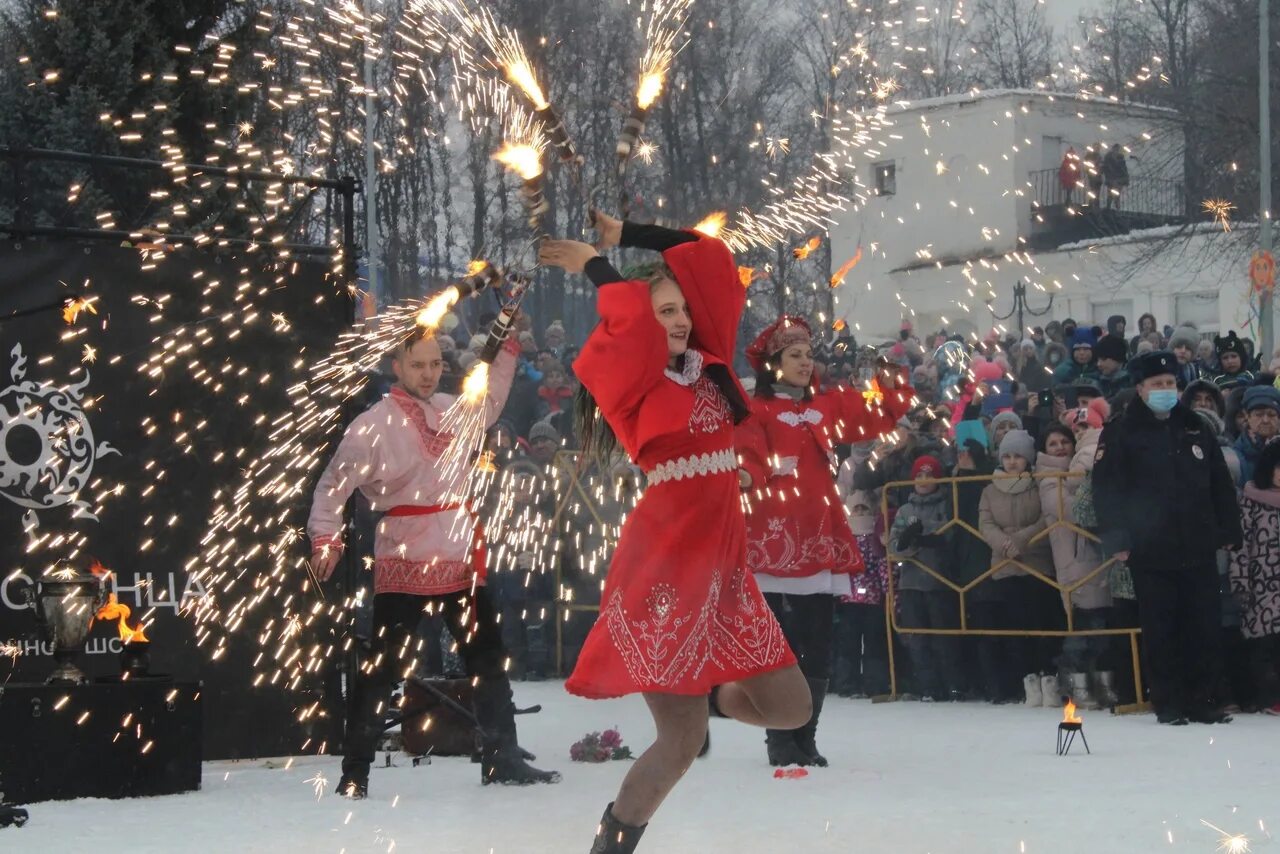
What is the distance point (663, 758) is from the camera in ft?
17.4

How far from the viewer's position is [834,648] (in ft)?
41.7

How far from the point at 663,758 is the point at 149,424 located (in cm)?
463

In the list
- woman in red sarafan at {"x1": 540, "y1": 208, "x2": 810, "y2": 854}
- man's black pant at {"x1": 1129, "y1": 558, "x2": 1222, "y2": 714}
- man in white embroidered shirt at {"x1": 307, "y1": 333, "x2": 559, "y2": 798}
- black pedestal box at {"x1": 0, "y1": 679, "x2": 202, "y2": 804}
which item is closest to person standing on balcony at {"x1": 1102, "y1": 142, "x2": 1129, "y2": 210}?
man's black pant at {"x1": 1129, "y1": 558, "x2": 1222, "y2": 714}

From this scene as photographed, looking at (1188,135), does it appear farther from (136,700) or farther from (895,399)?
(136,700)

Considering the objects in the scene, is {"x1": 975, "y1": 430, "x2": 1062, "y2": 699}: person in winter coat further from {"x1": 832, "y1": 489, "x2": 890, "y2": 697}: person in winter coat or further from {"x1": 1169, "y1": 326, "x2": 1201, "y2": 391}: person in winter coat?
{"x1": 1169, "y1": 326, "x2": 1201, "y2": 391}: person in winter coat

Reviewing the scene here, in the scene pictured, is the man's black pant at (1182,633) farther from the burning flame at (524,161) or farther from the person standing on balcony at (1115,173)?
the person standing on balcony at (1115,173)

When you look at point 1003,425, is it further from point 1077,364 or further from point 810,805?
point 810,805

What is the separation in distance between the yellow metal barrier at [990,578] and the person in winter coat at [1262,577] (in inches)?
26.1

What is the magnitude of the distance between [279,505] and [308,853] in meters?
3.17

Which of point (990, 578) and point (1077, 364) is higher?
point (1077, 364)

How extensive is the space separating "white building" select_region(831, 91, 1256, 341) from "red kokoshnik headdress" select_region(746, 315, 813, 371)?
18.3m

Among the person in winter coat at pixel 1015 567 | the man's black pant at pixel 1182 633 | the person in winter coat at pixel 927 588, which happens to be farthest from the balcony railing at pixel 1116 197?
the man's black pant at pixel 1182 633

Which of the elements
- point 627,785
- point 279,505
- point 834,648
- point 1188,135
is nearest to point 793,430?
point 279,505

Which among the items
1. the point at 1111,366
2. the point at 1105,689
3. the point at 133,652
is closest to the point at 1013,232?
the point at 1111,366
